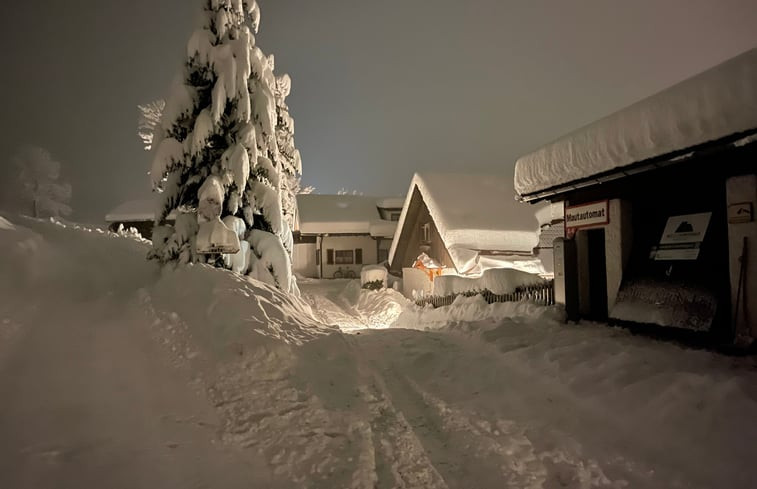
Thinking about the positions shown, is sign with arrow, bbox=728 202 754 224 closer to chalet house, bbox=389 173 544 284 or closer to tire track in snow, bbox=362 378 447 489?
tire track in snow, bbox=362 378 447 489

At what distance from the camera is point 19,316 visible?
19.3ft

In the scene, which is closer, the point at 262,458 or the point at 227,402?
the point at 262,458

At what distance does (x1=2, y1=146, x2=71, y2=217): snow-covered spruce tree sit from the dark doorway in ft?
195

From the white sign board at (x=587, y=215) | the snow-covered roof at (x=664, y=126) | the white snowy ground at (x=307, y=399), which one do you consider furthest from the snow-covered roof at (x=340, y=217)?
the snow-covered roof at (x=664, y=126)

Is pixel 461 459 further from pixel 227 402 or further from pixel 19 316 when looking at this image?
pixel 19 316

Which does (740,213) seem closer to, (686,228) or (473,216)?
(686,228)

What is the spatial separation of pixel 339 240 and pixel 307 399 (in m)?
28.3

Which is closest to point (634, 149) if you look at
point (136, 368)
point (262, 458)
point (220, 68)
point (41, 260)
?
point (262, 458)

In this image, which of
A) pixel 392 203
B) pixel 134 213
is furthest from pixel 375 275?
pixel 134 213

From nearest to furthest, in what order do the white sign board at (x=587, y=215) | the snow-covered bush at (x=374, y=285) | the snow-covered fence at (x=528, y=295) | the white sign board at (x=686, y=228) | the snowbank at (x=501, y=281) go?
the white sign board at (x=686, y=228) → the white sign board at (x=587, y=215) → the snow-covered fence at (x=528, y=295) → the snowbank at (x=501, y=281) → the snow-covered bush at (x=374, y=285)

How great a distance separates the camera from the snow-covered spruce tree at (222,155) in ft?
31.4

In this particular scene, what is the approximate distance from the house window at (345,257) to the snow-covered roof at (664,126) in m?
25.3

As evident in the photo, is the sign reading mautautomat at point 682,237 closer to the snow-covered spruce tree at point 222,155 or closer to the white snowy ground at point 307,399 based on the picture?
the white snowy ground at point 307,399

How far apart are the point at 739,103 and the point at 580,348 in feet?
12.6
